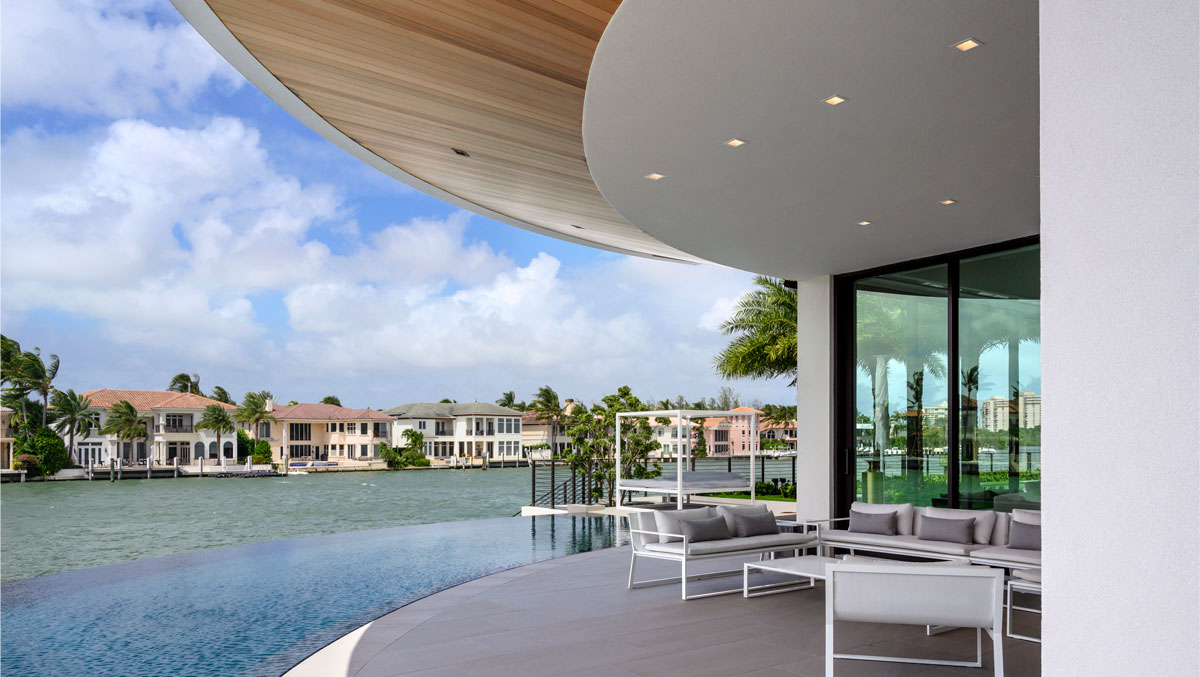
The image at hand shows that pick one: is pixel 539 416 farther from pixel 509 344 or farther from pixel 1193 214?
pixel 1193 214

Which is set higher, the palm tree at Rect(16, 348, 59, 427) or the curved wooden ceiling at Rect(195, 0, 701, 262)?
the curved wooden ceiling at Rect(195, 0, 701, 262)

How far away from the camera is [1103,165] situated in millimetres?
1751

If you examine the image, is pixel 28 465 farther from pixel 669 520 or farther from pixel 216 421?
pixel 669 520

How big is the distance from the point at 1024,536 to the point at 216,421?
Result: 64.6 m

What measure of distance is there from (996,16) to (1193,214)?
2.22 meters

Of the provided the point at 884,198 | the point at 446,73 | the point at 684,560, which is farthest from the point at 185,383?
the point at 884,198

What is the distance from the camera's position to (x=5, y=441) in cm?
5594

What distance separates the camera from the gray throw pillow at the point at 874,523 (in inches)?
324

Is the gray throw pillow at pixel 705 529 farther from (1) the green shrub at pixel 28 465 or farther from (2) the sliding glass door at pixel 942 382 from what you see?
(1) the green shrub at pixel 28 465

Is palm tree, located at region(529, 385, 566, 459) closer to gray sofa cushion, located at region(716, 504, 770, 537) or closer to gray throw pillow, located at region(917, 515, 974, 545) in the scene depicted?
gray sofa cushion, located at region(716, 504, 770, 537)

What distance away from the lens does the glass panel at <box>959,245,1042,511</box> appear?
8.21 meters

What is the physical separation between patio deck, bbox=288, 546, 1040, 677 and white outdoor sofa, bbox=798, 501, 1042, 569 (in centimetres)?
50

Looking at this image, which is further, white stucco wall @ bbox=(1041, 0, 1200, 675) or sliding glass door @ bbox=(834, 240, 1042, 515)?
sliding glass door @ bbox=(834, 240, 1042, 515)

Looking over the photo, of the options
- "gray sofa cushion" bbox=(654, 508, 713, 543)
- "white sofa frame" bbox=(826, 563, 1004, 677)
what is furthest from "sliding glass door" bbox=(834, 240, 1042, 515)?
"white sofa frame" bbox=(826, 563, 1004, 677)
